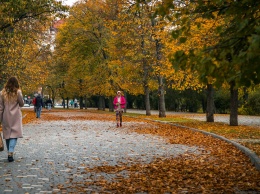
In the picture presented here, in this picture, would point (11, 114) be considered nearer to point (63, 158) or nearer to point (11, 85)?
point (11, 85)

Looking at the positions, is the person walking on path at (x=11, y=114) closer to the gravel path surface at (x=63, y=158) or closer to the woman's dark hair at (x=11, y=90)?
the woman's dark hair at (x=11, y=90)

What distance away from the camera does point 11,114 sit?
9805 mm

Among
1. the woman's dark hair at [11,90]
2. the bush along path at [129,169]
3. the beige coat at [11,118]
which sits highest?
the woman's dark hair at [11,90]

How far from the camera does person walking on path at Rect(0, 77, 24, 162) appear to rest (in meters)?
9.69

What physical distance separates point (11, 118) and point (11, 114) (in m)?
0.10

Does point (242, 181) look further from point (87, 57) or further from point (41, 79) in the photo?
point (87, 57)

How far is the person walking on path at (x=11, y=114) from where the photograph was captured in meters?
9.69

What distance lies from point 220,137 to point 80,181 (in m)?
8.42

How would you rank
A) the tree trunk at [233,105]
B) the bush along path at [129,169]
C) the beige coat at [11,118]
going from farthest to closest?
the tree trunk at [233,105], the beige coat at [11,118], the bush along path at [129,169]

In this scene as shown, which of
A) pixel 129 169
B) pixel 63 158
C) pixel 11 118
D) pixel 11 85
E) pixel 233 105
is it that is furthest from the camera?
pixel 233 105

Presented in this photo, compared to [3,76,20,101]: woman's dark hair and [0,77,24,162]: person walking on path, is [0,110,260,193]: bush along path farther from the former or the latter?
[3,76,20,101]: woman's dark hair

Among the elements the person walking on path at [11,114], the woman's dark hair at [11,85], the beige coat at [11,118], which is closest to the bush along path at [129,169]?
the person walking on path at [11,114]

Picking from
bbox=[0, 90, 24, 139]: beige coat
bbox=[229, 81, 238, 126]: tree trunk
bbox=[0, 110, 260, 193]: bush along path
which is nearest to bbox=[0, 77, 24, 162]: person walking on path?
bbox=[0, 90, 24, 139]: beige coat

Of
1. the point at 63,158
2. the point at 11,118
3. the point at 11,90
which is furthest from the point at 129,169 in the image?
the point at 11,90
